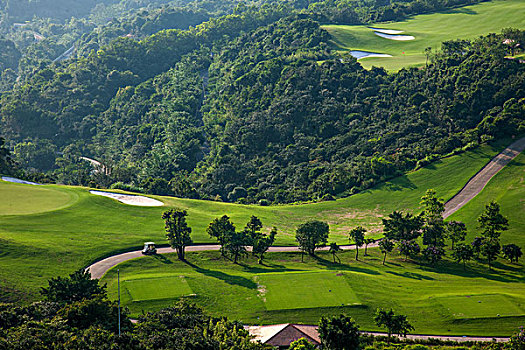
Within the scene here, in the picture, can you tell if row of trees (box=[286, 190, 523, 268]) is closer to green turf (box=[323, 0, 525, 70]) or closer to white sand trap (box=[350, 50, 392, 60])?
green turf (box=[323, 0, 525, 70])

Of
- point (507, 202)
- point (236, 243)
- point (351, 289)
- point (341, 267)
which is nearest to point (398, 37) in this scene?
point (507, 202)

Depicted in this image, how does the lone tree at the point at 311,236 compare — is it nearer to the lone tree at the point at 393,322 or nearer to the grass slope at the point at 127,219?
the grass slope at the point at 127,219

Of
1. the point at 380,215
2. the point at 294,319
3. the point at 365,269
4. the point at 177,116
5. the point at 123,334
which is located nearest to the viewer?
the point at 123,334

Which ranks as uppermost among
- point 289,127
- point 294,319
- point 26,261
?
point 289,127

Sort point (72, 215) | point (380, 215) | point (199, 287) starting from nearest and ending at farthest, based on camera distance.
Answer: point (199, 287), point (72, 215), point (380, 215)

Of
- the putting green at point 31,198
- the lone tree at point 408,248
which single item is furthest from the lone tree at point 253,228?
the putting green at point 31,198

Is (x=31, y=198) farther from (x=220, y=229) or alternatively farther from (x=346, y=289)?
(x=346, y=289)

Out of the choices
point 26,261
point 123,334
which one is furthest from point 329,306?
point 26,261

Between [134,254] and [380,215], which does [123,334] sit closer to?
[134,254]
